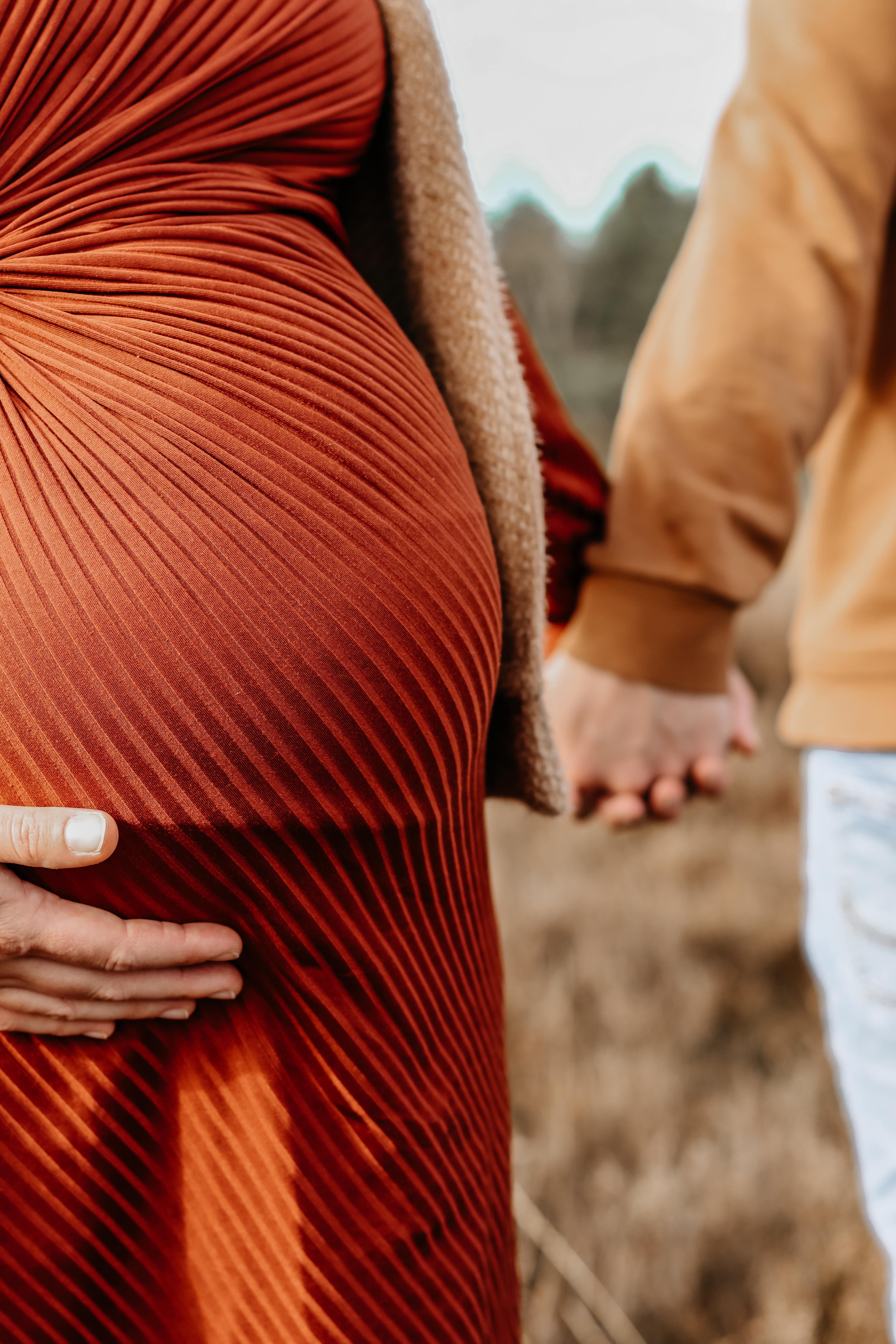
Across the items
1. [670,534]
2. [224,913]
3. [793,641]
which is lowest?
[793,641]

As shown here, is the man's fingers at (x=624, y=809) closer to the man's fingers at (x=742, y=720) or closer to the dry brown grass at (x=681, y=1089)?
the man's fingers at (x=742, y=720)

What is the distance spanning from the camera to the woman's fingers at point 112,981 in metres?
0.58

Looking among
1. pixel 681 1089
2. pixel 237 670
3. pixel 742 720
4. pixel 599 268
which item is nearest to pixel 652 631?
pixel 742 720

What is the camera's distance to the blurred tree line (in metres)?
12.9

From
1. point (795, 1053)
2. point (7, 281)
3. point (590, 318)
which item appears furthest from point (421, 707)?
point (590, 318)

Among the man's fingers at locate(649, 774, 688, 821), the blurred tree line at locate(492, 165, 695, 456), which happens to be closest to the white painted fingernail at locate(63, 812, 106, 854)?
the man's fingers at locate(649, 774, 688, 821)

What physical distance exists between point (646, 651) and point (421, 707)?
555 mm

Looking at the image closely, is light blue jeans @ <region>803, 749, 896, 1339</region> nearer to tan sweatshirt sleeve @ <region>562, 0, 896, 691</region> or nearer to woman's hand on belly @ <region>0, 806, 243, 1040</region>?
tan sweatshirt sleeve @ <region>562, 0, 896, 691</region>

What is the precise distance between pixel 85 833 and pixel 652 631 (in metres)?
0.71

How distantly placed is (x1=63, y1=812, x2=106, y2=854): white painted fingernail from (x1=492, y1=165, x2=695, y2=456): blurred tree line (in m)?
12.7

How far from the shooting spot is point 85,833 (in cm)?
53

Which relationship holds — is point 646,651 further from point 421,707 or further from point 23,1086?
point 23,1086

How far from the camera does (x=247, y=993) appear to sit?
2.06 ft

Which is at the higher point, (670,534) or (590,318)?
(670,534)
